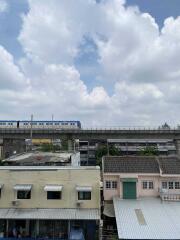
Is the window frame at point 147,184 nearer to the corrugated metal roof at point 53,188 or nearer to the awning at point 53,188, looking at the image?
the corrugated metal roof at point 53,188

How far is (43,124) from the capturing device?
247ft

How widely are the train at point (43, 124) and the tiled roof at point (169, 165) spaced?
47.5 metres

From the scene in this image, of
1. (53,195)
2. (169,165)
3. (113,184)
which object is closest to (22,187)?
(53,195)

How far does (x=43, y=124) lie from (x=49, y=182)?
51.7 meters

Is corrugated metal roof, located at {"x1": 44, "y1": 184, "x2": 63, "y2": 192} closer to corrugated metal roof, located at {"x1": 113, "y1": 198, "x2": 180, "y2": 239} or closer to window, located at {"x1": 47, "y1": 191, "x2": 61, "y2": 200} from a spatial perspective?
window, located at {"x1": 47, "y1": 191, "x2": 61, "y2": 200}

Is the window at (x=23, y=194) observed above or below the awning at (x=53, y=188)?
below

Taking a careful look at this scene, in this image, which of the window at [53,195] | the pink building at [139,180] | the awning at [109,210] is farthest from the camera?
the pink building at [139,180]

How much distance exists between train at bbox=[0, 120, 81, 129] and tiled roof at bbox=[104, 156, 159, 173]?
4703 cm

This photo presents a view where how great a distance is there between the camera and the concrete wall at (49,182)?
77.6 feet

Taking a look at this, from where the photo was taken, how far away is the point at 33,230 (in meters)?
23.3

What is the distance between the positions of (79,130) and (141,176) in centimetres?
4620

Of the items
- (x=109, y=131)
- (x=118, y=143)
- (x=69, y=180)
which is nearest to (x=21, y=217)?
(x=69, y=180)

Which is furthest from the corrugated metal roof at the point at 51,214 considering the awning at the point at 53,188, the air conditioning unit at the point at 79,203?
the awning at the point at 53,188

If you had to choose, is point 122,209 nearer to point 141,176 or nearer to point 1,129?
point 141,176
